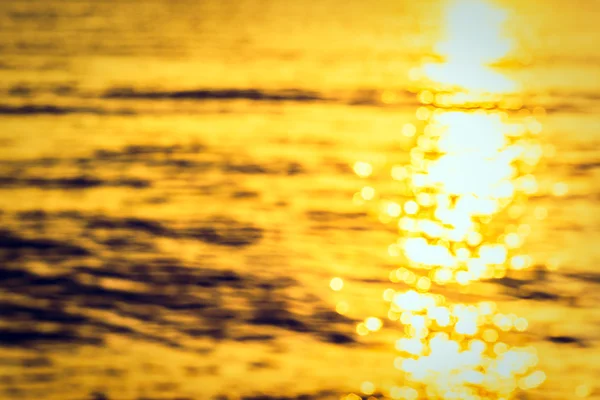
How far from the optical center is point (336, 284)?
26cm

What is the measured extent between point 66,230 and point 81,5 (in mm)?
432

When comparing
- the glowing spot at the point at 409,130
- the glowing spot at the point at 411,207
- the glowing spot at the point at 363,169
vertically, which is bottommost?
the glowing spot at the point at 411,207

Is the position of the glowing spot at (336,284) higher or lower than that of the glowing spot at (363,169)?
lower

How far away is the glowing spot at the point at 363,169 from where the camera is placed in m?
0.35

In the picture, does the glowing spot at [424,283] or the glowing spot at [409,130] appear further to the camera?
the glowing spot at [409,130]

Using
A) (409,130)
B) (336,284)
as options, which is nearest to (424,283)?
(336,284)

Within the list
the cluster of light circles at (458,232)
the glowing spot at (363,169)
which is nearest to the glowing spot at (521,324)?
the cluster of light circles at (458,232)

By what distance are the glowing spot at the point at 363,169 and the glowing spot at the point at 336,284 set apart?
0.31ft

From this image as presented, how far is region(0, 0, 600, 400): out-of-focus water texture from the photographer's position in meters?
0.22

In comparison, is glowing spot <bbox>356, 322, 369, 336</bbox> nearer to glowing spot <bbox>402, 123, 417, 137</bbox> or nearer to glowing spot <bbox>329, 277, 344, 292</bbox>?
glowing spot <bbox>329, 277, 344, 292</bbox>

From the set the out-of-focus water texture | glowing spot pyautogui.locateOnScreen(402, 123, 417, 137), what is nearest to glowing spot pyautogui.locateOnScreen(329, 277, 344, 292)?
the out-of-focus water texture

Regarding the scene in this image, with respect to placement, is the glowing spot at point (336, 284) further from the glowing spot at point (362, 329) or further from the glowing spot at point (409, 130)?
the glowing spot at point (409, 130)

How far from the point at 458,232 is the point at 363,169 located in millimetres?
71

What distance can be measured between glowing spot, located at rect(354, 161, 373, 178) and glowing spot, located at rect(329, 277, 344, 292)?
0.09 m
